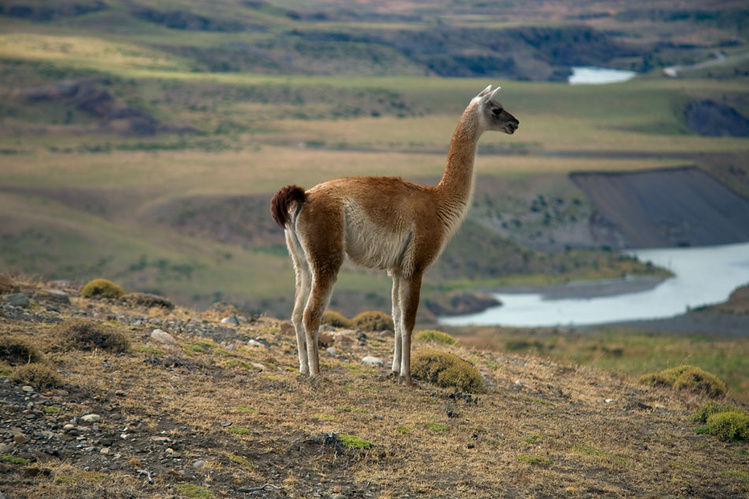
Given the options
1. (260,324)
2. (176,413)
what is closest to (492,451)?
(176,413)

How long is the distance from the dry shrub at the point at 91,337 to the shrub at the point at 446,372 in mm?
5144

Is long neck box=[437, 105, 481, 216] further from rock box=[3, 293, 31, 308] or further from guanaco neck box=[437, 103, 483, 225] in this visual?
rock box=[3, 293, 31, 308]

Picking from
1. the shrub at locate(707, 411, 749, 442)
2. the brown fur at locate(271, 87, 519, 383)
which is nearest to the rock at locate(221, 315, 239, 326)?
the brown fur at locate(271, 87, 519, 383)

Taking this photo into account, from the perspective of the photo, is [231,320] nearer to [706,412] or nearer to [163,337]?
[163,337]

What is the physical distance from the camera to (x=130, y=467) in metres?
9.44

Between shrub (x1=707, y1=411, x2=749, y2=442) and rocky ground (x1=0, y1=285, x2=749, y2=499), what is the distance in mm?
264

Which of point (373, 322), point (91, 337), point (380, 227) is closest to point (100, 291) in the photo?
point (91, 337)

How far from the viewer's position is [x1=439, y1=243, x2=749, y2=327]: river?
63.6 meters

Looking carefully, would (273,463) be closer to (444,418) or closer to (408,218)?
(444,418)

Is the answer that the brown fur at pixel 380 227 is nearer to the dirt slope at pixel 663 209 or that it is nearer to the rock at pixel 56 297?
the rock at pixel 56 297

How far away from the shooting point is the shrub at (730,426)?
547 inches

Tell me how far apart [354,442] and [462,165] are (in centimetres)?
561

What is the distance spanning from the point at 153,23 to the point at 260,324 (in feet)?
545

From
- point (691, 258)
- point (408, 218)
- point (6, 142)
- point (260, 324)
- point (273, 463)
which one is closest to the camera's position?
point (273, 463)
